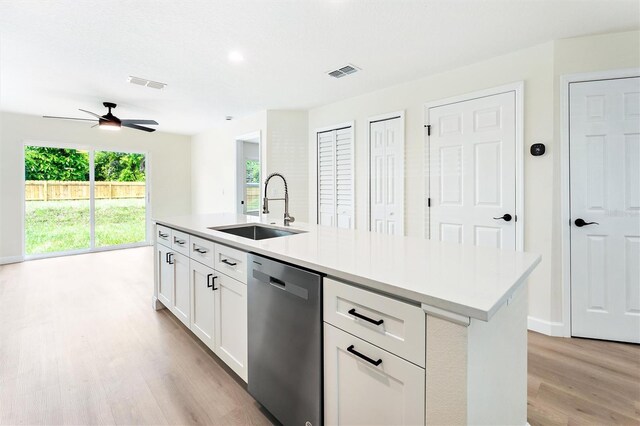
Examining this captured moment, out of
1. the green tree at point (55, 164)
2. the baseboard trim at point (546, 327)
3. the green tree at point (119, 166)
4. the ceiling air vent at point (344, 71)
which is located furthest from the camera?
the green tree at point (119, 166)

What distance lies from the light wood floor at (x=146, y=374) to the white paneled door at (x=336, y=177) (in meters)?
2.43

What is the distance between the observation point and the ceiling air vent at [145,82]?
11.1 ft

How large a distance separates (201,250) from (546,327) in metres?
2.87

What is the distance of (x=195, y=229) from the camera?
2.19 meters

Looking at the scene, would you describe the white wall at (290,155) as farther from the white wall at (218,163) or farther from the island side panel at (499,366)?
the island side panel at (499,366)

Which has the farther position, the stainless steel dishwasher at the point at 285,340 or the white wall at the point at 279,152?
the white wall at the point at 279,152

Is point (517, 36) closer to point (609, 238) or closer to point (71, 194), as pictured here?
point (609, 238)

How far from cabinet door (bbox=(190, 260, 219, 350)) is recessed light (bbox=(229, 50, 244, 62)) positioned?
1.90m

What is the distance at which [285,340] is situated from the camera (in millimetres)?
1410

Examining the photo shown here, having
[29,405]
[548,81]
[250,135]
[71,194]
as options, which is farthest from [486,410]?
[71,194]

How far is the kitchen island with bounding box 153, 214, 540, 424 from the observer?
0.85m

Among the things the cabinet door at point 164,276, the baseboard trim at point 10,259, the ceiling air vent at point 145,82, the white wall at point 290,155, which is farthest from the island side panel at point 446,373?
the baseboard trim at point 10,259

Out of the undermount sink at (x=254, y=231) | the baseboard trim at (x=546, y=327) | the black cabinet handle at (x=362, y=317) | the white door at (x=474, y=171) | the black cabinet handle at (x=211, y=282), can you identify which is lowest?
the baseboard trim at (x=546, y=327)

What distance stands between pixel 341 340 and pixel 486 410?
1.66 feet
